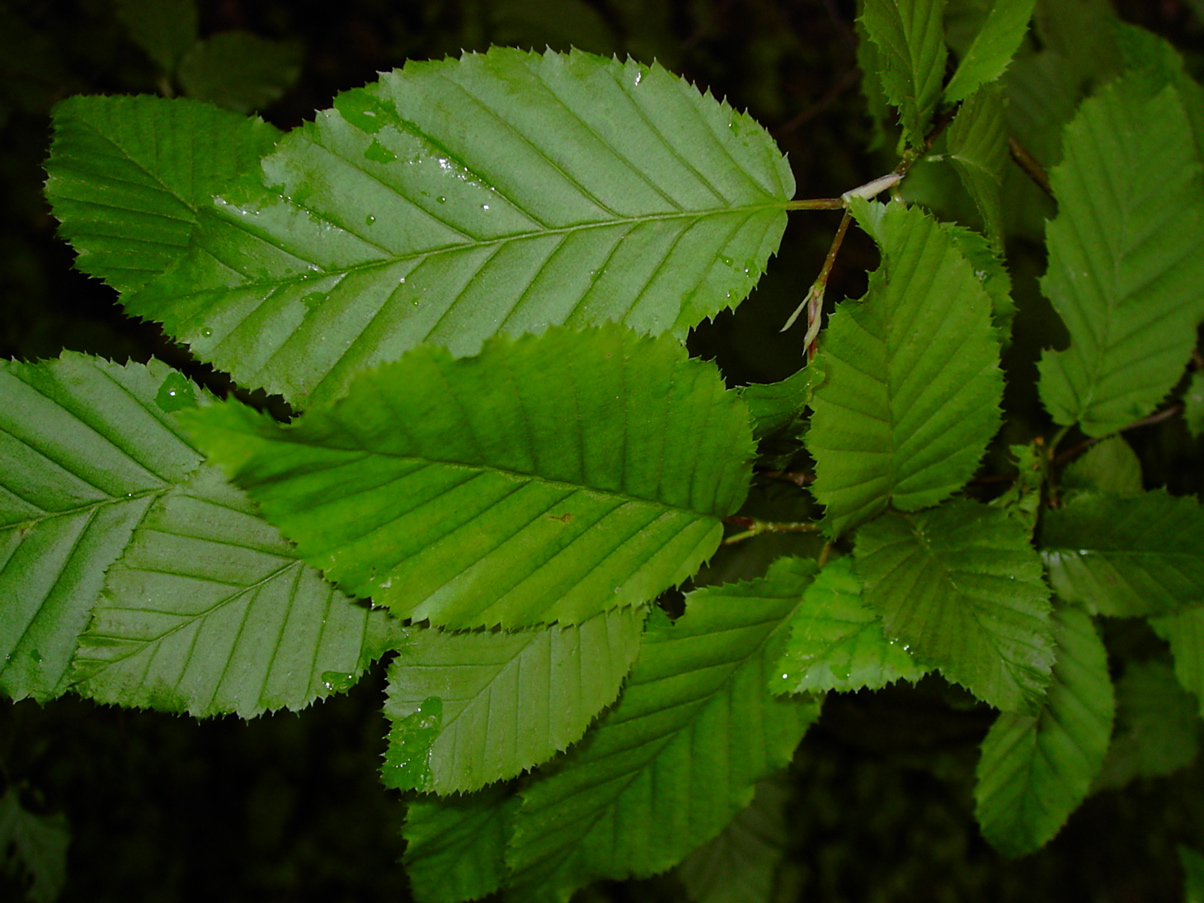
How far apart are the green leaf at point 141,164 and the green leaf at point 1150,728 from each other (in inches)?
97.8

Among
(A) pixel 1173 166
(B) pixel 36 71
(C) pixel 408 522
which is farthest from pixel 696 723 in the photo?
(B) pixel 36 71

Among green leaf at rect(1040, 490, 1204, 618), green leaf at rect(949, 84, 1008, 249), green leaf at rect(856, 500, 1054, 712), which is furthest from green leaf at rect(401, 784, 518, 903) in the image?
green leaf at rect(949, 84, 1008, 249)

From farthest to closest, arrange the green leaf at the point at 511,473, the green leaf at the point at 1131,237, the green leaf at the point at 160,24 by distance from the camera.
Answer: the green leaf at the point at 160,24 → the green leaf at the point at 1131,237 → the green leaf at the point at 511,473

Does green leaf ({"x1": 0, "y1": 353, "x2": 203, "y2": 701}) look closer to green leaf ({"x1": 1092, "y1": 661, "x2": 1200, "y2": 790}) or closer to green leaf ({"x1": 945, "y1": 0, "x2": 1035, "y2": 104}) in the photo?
green leaf ({"x1": 945, "y1": 0, "x2": 1035, "y2": 104})

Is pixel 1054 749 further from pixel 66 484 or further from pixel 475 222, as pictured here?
pixel 66 484

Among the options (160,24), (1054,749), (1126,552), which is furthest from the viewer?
(160,24)

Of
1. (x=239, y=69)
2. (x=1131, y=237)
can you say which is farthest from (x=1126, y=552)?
(x=239, y=69)

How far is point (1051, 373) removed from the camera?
1148 mm

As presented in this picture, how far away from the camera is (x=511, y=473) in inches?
29.0

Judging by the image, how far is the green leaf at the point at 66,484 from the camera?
0.83m

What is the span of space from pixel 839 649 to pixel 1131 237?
29.9 inches

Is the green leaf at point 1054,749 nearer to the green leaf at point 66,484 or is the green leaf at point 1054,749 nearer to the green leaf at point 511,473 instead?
the green leaf at point 511,473

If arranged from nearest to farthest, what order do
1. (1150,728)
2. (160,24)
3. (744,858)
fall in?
(160,24)
(744,858)
(1150,728)

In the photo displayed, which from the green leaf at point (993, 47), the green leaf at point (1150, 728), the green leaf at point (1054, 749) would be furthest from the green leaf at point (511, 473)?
the green leaf at point (1150, 728)
